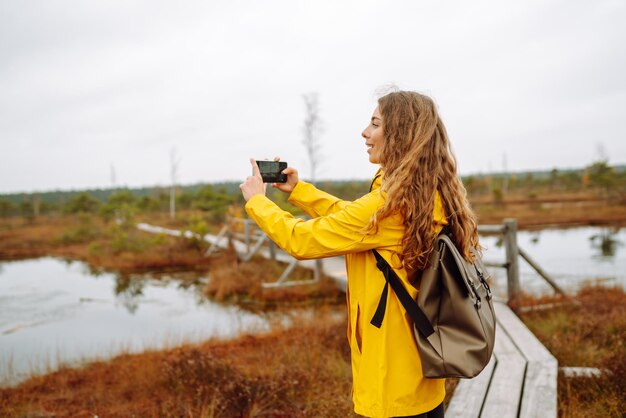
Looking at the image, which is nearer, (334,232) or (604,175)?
(334,232)

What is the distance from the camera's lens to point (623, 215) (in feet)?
79.3

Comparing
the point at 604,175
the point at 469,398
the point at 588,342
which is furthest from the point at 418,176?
the point at 604,175

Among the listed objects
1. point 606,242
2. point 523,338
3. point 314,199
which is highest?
point 314,199

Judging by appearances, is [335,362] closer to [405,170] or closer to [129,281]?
[405,170]

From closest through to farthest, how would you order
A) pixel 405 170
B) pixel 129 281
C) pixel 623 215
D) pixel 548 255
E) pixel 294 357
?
pixel 405 170, pixel 294 357, pixel 129 281, pixel 548 255, pixel 623 215

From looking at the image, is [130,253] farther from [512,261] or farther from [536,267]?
[536,267]

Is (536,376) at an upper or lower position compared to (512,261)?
lower

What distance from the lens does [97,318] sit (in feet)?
28.9

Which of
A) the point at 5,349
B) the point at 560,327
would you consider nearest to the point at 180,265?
the point at 5,349

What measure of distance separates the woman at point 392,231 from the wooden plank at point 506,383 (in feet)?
5.11

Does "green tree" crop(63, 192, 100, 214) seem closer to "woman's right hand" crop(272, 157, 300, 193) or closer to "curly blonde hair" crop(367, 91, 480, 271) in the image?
"woman's right hand" crop(272, 157, 300, 193)

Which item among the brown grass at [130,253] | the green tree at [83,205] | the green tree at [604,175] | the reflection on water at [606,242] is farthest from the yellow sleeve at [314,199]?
the green tree at [83,205]

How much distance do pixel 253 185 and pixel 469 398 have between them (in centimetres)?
232

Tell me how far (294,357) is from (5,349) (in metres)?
5.03
